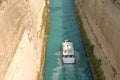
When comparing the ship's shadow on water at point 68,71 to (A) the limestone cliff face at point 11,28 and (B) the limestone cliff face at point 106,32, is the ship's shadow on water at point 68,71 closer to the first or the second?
(B) the limestone cliff face at point 106,32

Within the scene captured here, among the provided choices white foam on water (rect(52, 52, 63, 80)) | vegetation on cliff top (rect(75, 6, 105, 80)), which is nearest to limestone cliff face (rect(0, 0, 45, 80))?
white foam on water (rect(52, 52, 63, 80))

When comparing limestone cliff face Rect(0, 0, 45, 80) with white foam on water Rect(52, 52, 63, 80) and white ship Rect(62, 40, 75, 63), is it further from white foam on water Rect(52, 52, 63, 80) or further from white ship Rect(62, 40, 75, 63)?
white ship Rect(62, 40, 75, 63)

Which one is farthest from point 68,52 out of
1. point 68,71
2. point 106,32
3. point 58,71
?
point 106,32

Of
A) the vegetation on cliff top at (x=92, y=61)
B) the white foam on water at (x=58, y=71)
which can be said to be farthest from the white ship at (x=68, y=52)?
the vegetation on cliff top at (x=92, y=61)

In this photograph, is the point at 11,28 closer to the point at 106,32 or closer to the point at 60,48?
the point at 106,32

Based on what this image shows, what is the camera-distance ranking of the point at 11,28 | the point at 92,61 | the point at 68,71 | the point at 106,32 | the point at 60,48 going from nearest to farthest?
the point at 11,28
the point at 106,32
the point at 92,61
the point at 68,71
the point at 60,48

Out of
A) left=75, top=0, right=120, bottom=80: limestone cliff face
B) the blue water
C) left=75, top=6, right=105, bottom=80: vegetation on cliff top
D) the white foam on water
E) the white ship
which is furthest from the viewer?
the white ship

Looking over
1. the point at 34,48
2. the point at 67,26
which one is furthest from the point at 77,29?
the point at 34,48
